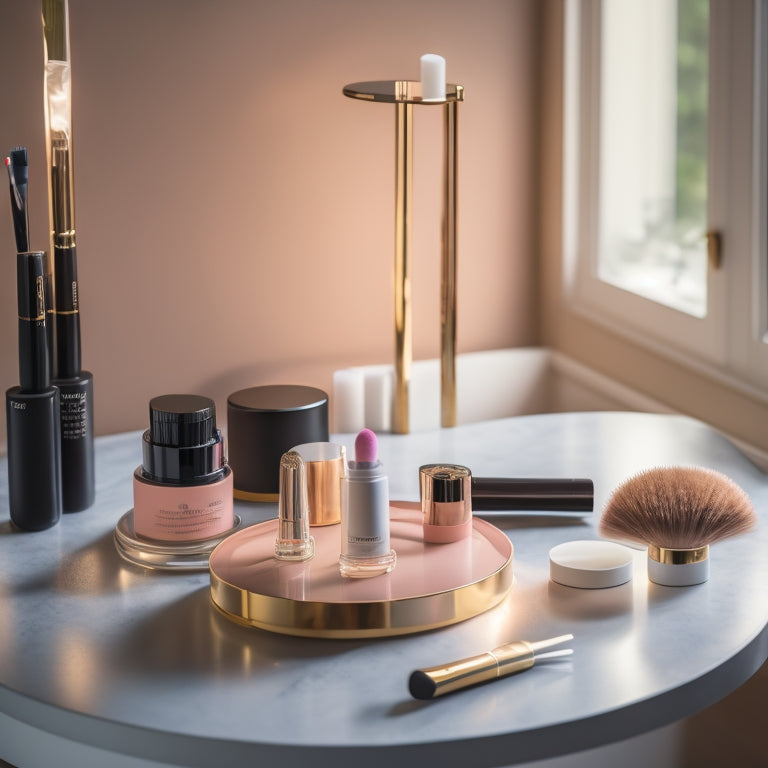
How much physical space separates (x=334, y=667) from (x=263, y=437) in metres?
0.38

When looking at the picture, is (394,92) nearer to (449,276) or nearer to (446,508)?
(449,276)

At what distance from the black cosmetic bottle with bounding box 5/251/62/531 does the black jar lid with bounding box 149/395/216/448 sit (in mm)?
120

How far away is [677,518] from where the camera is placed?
83cm

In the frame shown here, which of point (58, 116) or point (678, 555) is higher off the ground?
point (58, 116)

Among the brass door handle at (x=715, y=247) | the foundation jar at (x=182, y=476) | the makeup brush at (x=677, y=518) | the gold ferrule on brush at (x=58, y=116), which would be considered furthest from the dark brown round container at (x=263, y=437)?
the brass door handle at (x=715, y=247)

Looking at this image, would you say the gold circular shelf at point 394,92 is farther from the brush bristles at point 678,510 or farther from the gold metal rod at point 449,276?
the brush bristles at point 678,510

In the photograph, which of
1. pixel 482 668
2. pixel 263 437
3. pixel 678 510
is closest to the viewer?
pixel 482 668

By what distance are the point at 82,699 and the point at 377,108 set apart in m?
0.99

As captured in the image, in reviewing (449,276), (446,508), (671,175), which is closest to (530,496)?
(446,508)

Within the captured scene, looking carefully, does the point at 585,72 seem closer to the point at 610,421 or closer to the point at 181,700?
the point at 610,421

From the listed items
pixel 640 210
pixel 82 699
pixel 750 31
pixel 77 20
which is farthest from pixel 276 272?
pixel 82 699

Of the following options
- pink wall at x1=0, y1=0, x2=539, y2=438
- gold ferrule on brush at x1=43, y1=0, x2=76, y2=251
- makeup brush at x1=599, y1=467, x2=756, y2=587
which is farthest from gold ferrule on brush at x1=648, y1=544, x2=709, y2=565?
pink wall at x1=0, y1=0, x2=539, y2=438

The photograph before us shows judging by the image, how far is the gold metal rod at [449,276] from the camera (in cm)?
128

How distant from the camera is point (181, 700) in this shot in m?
0.69
